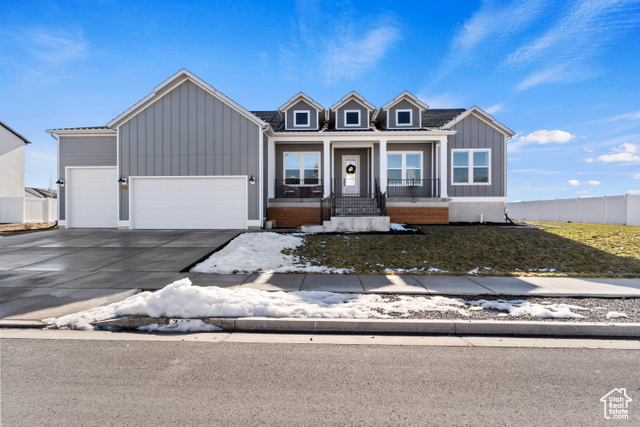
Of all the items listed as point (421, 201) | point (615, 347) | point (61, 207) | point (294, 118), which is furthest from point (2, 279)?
point (421, 201)

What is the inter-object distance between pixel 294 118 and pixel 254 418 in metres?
15.7

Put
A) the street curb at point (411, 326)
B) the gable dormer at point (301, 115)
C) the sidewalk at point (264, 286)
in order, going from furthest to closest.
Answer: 1. the gable dormer at point (301, 115)
2. the sidewalk at point (264, 286)
3. the street curb at point (411, 326)

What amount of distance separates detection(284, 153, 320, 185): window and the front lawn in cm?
621

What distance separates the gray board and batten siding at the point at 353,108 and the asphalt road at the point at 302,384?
14.4 meters

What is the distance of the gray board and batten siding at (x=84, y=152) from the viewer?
14.7 meters

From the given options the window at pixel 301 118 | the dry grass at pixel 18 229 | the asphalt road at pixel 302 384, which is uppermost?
the window at pixel 301 118

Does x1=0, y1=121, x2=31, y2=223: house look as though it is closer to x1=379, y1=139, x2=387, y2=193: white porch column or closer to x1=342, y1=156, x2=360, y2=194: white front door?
x1=342, y1=156, x2=360, y2=194: white front door

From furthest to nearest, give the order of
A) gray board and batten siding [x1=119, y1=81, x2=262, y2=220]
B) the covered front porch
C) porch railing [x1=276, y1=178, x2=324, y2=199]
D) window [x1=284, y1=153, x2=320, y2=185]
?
window [x1=284, y1=153, x2=320, y2=185], porch railing [x1=276, y1=178, x2=324, y2=199], the covered front porch, gray board and batten siding [x1=119, y1=81, x2=262, y2=220]


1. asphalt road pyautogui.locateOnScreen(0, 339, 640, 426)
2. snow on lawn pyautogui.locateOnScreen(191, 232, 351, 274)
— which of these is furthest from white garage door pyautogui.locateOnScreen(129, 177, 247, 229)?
asphalt road pyautogui.locateOnScreen(0, 339, 640, 426)

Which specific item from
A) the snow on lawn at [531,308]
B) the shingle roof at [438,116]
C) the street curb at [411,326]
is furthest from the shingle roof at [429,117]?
the street curb at [411,326]

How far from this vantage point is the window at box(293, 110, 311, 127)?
54.7 feet

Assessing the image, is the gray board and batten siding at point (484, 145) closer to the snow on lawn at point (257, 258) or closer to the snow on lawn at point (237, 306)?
the snow on lawn at point (257, 258)

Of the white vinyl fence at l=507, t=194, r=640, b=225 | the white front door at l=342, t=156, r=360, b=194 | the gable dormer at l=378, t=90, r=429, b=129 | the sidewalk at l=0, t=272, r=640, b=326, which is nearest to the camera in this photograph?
the sidewalk at l=0, t=272, r=640, b=326

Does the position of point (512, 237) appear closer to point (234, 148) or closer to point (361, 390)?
point (361, 390)
